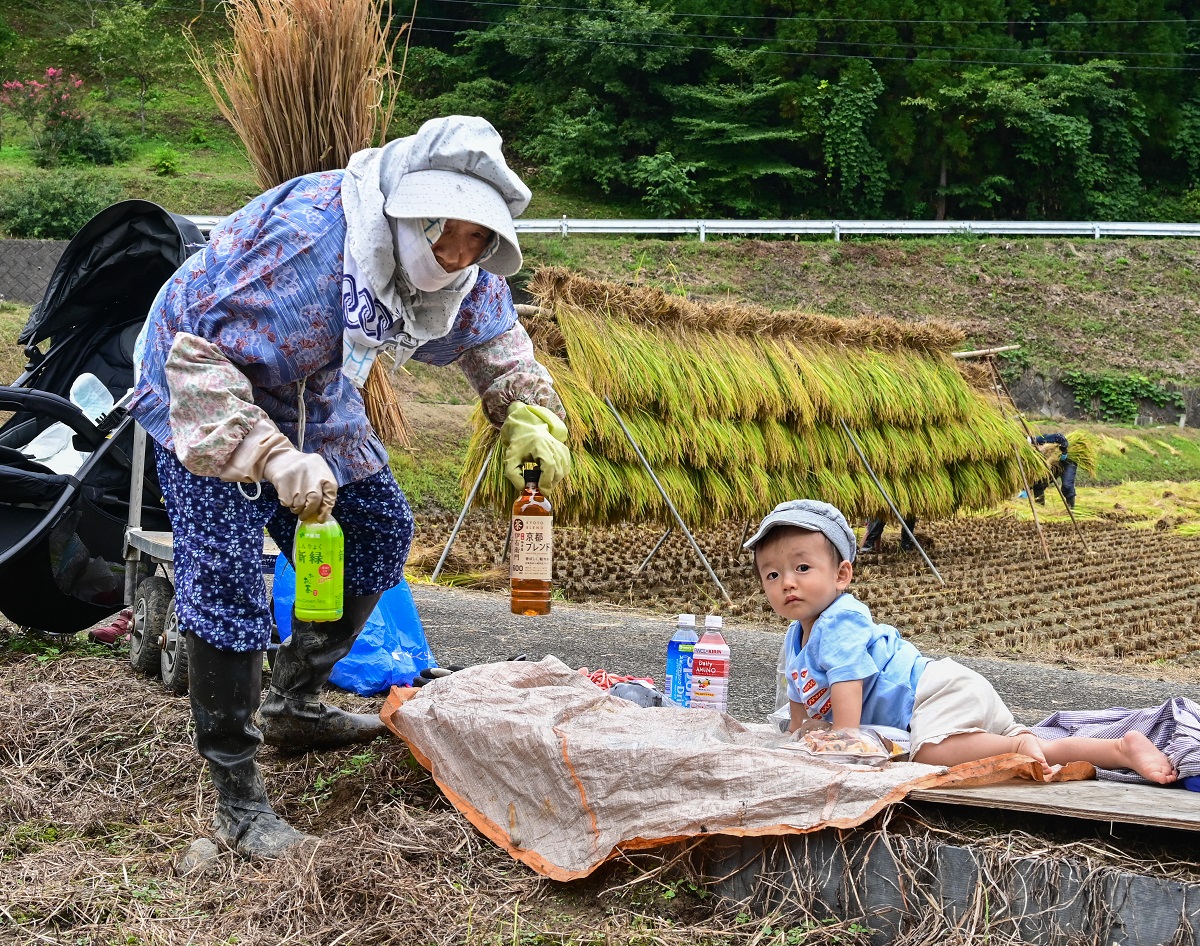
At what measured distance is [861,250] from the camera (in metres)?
31.0

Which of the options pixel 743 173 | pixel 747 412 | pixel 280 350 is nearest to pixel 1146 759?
pixel 280 350

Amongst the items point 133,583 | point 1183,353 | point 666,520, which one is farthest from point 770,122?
point 133,583

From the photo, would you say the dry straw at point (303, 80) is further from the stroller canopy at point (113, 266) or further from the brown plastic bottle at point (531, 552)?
the brown plastic bottle at point (531, 552)

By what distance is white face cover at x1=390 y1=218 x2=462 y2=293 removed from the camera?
2.96m

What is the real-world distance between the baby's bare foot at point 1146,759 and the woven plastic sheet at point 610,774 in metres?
0.36

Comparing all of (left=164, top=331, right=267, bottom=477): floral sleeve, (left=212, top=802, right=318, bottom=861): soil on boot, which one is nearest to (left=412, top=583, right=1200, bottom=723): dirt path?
(left=212, top=802, right=318, bottom=861): soil on boot

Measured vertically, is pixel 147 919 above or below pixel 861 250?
below

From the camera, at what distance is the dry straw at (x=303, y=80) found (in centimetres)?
601

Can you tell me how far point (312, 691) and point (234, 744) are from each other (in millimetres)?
638

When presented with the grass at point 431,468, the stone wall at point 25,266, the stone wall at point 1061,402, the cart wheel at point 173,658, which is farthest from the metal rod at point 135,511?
the stone wall at point 1061,402

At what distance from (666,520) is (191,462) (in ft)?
24.7

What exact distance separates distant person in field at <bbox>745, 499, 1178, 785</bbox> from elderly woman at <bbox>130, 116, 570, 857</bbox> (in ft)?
2.45

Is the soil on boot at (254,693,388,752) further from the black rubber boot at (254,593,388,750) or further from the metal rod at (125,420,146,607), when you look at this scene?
the metal rod at (125,420,146,607)

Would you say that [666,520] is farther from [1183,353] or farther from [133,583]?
[1183,353]
